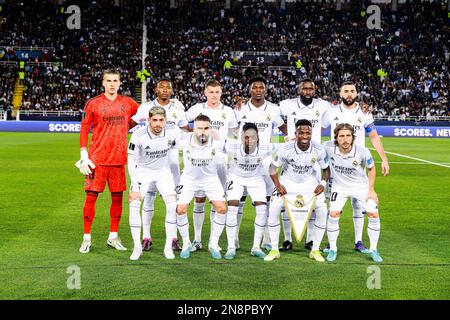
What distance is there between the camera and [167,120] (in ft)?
28.1

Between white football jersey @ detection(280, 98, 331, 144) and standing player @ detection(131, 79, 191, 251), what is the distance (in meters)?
1.43

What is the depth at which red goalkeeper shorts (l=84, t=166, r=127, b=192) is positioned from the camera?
799cm

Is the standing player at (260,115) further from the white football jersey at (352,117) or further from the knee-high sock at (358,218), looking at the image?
the knee-high sock at (358,218)

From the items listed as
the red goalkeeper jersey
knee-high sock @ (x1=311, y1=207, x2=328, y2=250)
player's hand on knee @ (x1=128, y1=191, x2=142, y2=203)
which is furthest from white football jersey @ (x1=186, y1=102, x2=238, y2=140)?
knee-high sock @ (x1=311, y1=207, x2=328, y2=250)

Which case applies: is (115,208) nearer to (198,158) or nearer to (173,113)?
(198,158)

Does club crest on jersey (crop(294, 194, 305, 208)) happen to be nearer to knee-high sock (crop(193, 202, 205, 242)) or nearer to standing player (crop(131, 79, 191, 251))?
knee-high sock (crop(193, 202, 205, 242))

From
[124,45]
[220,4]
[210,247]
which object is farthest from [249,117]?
[220,4]

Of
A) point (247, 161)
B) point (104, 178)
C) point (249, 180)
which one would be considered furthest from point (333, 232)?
point (104, 178)

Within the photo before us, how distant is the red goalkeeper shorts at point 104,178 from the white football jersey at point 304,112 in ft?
7.90

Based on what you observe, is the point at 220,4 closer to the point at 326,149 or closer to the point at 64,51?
the point at 64,51

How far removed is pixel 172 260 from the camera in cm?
738

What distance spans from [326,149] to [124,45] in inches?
1541

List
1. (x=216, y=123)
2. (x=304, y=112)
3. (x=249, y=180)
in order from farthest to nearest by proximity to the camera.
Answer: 1. (x=304, y=112)
2. (x=216, y=123)
3. (x=249, y=180)

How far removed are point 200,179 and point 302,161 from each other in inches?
51.6
